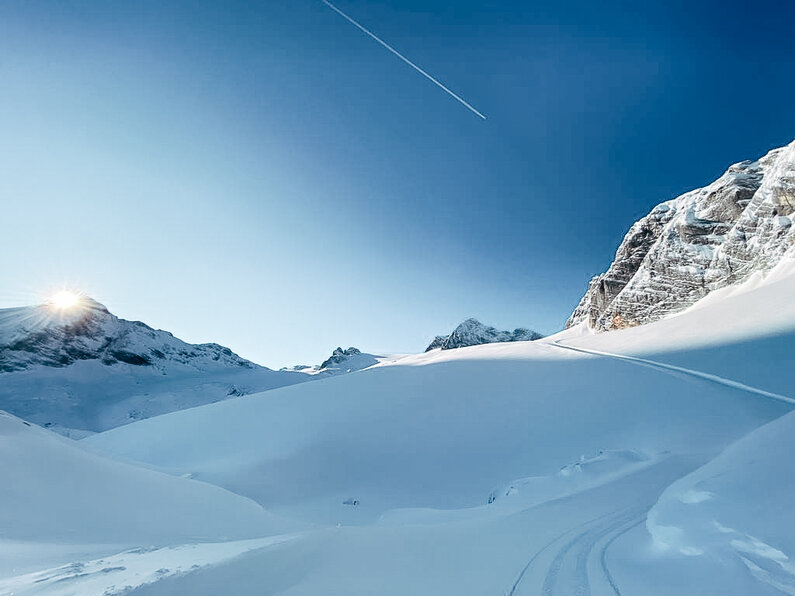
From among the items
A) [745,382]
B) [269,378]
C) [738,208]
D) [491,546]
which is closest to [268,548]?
[491,546]

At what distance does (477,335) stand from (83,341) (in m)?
109

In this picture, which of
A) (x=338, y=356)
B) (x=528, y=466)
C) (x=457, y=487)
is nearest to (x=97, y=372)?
(x=457, y=487)

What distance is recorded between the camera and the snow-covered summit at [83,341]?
6844 cm

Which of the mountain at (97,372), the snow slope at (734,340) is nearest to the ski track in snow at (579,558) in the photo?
the snow slope at (734,340)

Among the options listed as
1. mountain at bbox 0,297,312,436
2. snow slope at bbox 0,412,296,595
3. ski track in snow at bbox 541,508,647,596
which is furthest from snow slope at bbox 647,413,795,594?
mountain at bbox 0,297,312,436

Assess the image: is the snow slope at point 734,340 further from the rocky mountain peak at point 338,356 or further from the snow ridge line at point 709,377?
the rocky mountain peak at point 338,356

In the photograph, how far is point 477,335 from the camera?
130 m

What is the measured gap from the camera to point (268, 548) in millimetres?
4227

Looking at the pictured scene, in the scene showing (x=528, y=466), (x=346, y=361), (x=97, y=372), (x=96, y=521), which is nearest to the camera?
(x=96, y=521)

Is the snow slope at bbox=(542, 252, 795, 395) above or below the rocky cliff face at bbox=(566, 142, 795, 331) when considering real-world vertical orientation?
below

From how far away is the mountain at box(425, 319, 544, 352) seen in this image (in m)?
129

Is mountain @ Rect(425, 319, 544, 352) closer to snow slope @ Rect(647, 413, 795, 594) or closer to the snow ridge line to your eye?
the snow ridge line

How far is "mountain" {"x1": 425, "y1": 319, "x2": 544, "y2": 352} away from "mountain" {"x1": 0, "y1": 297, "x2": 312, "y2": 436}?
59045mm

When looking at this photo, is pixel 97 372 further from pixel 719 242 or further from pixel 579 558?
pixel 719 242
